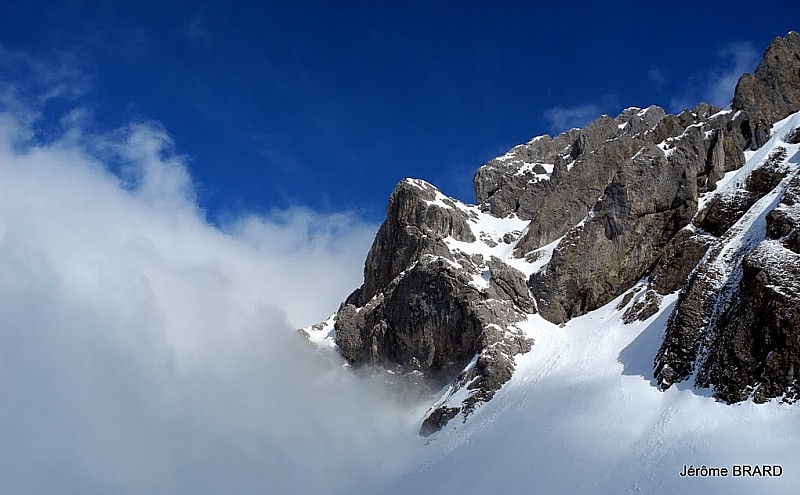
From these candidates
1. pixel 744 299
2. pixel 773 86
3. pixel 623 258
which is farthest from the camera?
pixel 773 86

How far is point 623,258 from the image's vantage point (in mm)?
70562

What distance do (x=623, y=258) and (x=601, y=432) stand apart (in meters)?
29.6

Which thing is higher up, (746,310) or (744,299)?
(744,299)

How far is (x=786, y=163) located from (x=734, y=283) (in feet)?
66.5

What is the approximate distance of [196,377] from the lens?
349 ft

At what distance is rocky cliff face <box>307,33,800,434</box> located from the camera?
43938 millimetres

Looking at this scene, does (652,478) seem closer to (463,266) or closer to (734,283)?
(734,283)

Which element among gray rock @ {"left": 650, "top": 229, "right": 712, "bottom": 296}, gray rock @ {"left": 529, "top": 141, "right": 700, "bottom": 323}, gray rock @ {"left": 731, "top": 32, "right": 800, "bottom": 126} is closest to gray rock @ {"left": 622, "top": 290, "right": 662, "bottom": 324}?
gray rock @ {"left": 650, "top": 229, "right": 712, "bottom": 296}

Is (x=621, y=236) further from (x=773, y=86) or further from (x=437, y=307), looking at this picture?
(x=773, y=86)

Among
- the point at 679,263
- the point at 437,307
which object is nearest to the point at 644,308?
the point at 679,263

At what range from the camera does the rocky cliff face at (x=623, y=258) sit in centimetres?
4394

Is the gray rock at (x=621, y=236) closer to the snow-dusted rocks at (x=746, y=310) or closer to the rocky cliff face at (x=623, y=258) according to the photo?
the rocky cliff face at (x=623, y=258)

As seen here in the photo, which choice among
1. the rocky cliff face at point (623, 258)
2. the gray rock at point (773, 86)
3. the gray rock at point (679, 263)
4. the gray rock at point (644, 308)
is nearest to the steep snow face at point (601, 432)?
the gray rock at point (644, 308)

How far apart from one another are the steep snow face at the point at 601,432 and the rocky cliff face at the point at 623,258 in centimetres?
207
